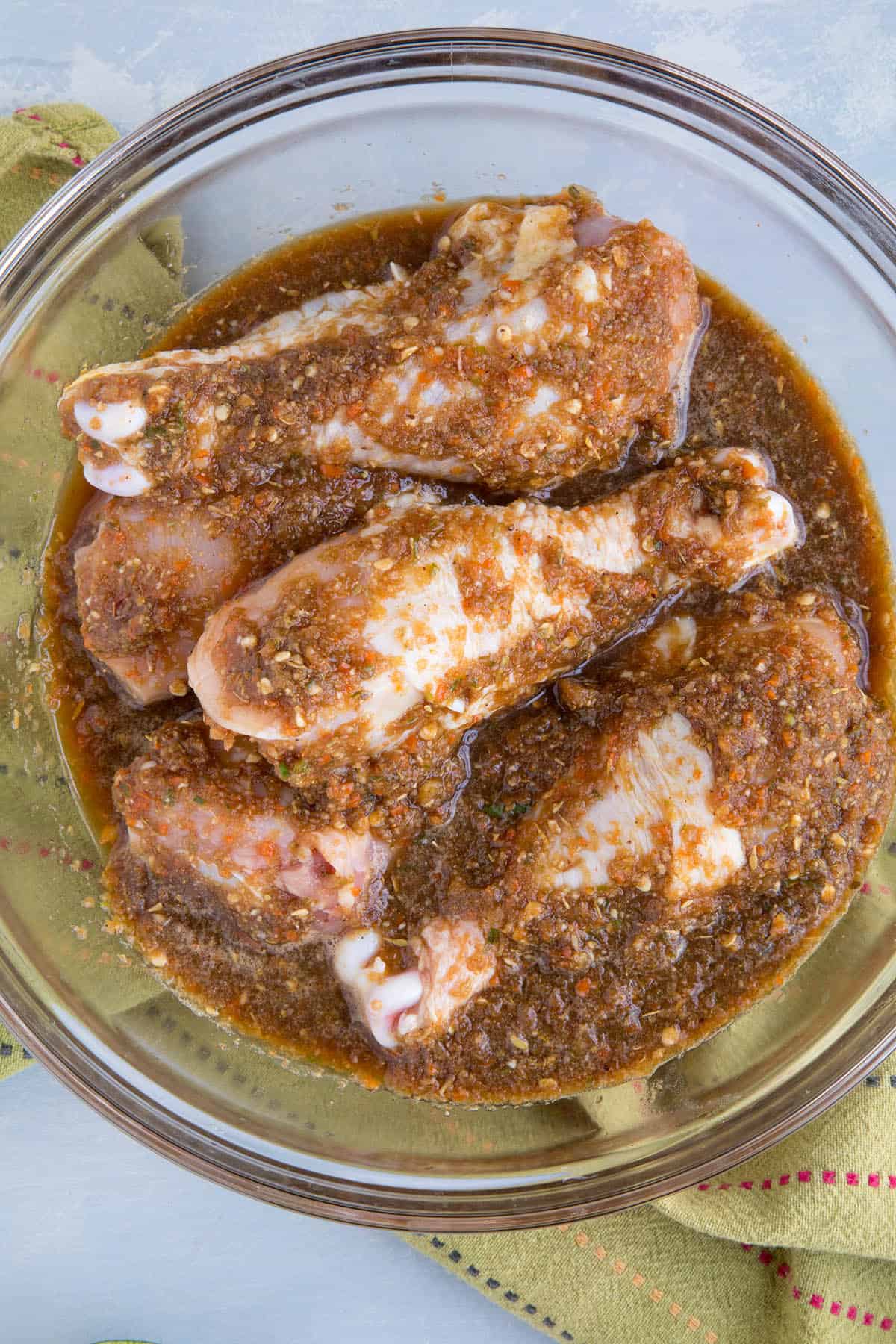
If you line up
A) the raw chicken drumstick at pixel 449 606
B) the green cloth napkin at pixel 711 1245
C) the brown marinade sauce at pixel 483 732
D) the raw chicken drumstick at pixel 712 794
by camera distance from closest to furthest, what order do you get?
1. the raw chicken drumstick at pixel 449 606
2. the raw chicken drumstick at pixel 712 794
3. the brown marinade sauce at pixel 483 732
4. the green cloth napkin at pixel 711 1245

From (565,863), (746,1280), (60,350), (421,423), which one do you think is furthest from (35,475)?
(746,1280)

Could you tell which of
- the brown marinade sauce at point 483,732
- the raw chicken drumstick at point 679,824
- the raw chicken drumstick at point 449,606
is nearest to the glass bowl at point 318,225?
the brown marinade sauce at point 483,732

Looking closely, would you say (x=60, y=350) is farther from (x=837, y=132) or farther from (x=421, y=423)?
(x=837, y=132)

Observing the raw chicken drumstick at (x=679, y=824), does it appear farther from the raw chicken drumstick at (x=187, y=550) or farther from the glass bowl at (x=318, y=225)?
the raw chicken drumstick at (x=187, y=550)

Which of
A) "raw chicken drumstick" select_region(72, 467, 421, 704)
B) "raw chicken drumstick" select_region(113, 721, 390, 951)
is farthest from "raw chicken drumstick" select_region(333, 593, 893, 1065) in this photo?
"raw chicken drumstick" select_region(72, 467, 421, 704)

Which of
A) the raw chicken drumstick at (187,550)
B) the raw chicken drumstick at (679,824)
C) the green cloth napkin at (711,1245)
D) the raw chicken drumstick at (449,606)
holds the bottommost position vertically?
the green cloth napkin at (711,1245)

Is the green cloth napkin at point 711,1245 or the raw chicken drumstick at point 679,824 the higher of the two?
the raw chicken drumstick at point 679,824

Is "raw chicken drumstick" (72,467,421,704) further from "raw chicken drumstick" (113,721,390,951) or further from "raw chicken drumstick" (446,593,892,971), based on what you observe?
"raw chicken drumstick" (446,593,892,971)
